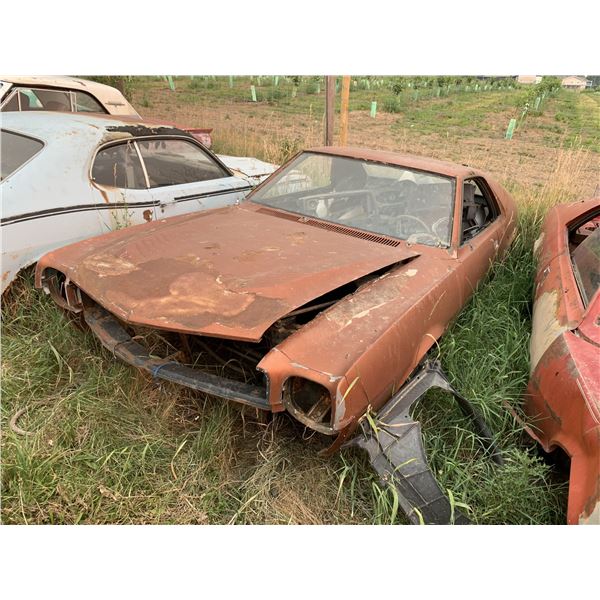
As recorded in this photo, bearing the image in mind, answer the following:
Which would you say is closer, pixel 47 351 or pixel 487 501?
pixel 487 501

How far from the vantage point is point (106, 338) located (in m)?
2.43

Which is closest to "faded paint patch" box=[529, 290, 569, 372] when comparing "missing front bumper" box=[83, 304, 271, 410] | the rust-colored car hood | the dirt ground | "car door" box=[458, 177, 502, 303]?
"car door" box=[458, 177, 502, 303]

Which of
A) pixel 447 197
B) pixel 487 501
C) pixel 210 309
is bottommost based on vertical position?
pixel 487 501

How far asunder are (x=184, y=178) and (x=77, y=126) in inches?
36.4

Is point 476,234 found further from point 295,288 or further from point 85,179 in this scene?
point 85,179

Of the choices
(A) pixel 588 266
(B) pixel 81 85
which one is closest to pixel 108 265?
(A) pixel 588 266

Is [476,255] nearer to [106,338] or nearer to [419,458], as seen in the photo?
[419,458]

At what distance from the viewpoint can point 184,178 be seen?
414cm

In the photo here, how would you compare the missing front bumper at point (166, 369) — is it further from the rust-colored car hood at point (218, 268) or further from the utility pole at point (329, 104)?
the utility pole at point (329, 104)

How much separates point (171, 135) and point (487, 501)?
3.67m

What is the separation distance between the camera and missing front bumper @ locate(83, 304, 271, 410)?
2.00 meters

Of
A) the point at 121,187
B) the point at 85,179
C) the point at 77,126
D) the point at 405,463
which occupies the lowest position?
the point at 405,463

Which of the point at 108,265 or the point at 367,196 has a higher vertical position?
the point at 367,196

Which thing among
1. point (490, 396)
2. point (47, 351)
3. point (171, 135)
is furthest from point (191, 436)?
point (171, 135)
